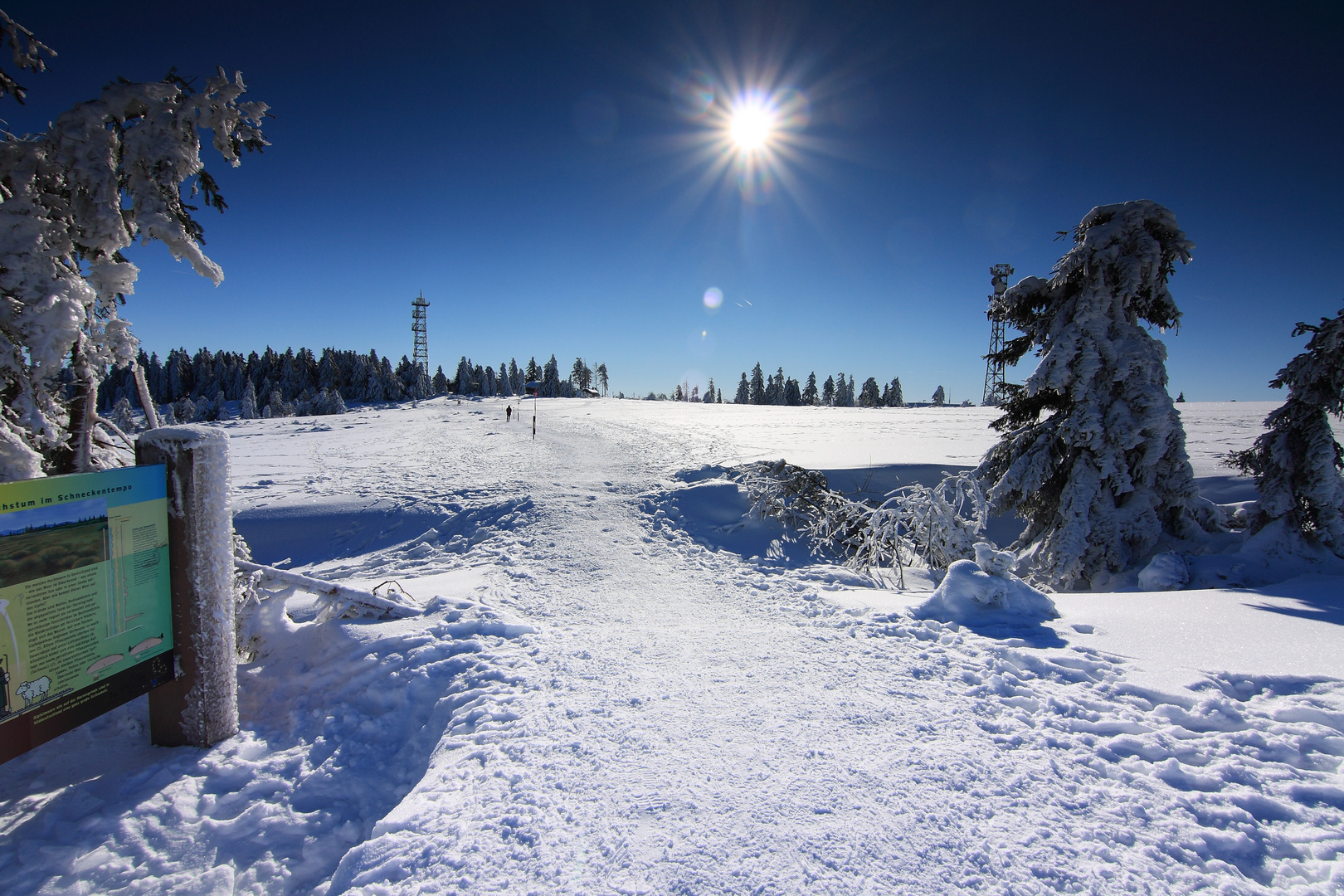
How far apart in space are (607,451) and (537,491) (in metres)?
6.12

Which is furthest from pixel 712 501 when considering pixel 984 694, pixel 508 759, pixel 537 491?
pixel 508 759

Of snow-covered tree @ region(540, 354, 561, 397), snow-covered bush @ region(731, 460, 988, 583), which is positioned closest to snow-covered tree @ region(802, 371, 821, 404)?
snow-covered tree @ region(540, 354, 561, 397)

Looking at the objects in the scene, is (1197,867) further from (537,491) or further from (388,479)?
(388,479)

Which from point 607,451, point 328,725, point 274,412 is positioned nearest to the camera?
point 328,725

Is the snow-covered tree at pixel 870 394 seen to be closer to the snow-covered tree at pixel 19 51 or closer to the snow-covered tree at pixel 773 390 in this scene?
the snow-covered tree at pixel 773 390

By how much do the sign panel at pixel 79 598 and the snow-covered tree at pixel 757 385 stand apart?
81989 mm

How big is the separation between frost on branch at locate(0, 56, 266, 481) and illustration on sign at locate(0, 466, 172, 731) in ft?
3.42

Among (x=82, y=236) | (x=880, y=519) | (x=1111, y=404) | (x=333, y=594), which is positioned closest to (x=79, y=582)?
(x=333, y=594)

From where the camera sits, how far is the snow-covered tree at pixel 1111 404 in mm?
7672

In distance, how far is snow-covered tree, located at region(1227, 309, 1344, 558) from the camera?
663 cm

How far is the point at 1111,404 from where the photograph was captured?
7.98m

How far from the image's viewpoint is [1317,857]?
225 cm

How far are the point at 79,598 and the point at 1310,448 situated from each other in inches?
498

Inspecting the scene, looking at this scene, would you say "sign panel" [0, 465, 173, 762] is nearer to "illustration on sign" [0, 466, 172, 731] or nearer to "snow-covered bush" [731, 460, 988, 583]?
"illustration on sign" [0, 466, 172, 731]
